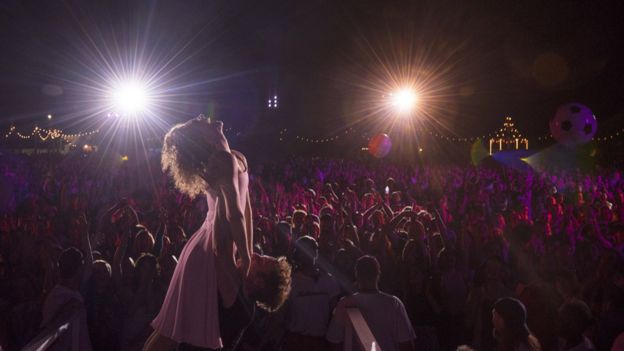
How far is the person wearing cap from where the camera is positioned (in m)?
2.84

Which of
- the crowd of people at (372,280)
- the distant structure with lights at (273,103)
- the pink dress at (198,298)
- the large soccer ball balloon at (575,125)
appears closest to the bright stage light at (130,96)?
the distant structure with lights at (273,103)

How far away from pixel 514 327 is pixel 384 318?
794 mm

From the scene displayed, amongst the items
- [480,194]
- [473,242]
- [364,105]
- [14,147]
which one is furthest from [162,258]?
[14,147]

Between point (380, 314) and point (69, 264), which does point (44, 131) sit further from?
point (380, 314)

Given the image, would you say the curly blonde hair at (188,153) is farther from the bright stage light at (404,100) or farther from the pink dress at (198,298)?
the bright stage light at (404,100)

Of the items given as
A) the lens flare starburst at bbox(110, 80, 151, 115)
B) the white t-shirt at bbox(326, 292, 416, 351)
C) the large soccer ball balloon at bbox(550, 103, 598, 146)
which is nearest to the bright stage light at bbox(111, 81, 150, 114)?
the lens flare starburst at bbox(110, 80, 151, 115)

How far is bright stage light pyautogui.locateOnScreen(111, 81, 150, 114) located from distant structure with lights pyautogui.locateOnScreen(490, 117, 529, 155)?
22335 millimetres

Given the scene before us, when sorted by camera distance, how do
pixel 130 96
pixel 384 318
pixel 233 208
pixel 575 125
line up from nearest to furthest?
pixel 233 208 → pixel 384 318 → pixel 575 125 → pixel 130 96

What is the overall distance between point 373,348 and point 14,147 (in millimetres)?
43722

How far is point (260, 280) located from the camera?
8.19ft

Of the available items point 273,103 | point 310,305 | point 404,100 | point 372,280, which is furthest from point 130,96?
point 372,280

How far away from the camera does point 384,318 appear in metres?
3.30

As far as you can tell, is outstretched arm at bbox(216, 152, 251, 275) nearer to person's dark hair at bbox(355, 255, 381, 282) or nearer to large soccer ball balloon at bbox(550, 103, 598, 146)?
person's dark hair at bbox(355, 255, 381, 282)

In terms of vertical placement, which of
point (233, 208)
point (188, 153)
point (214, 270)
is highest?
point (188, 153)
